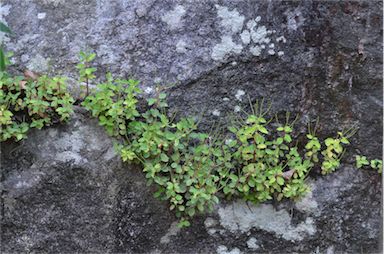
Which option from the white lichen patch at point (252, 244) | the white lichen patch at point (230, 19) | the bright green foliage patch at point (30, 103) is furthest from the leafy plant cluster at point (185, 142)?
the white lichen patch at point (230, 19)

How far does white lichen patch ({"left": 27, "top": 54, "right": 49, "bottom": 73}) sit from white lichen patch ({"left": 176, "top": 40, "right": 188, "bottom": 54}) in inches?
16.8

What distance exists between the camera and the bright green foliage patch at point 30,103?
1639mm

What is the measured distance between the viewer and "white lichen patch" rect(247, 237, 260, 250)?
1.77 metres

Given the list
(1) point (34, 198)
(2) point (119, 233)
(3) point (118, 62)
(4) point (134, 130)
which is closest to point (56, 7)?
(3) point (118, 62)

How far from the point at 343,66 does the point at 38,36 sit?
1.00m

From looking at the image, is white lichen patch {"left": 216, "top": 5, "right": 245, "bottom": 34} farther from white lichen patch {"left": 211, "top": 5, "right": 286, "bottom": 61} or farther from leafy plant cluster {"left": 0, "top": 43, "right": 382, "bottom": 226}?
leafy plant cluster {"left": 0, "top": 43, "right": 382, "bottom": 226}

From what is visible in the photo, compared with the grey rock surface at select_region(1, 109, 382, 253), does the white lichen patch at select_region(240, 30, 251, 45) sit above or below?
above

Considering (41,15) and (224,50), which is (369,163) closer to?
Answer: (224,50)

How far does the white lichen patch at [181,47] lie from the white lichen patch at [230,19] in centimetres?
14

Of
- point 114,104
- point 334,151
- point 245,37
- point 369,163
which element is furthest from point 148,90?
point 369,163

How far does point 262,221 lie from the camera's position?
1.77 meters

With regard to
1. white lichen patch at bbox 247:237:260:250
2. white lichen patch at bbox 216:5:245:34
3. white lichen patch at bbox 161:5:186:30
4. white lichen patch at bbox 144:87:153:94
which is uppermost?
white lichen patch at bbox 161:5:186:30

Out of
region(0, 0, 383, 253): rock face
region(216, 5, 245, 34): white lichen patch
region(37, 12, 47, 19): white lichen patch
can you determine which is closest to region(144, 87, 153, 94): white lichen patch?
region(0, 0, 383, 253): rock face

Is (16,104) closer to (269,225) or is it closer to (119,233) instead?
(119,233)
